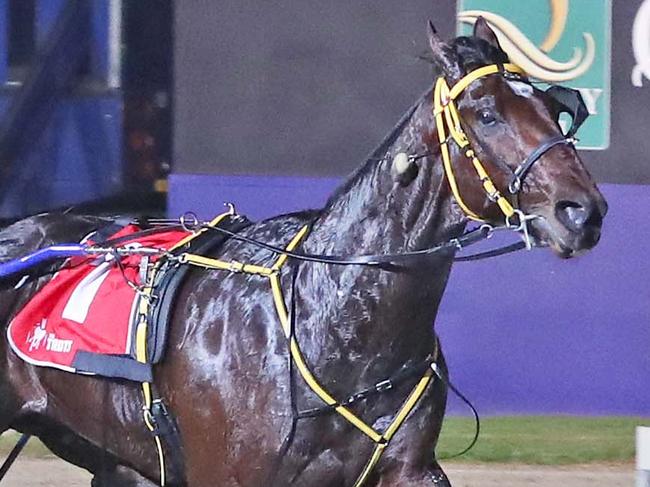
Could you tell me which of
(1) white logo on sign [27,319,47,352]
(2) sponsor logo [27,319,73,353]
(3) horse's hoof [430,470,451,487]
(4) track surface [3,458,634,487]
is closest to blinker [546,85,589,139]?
(3) horse's hoof [430,470,451,487]

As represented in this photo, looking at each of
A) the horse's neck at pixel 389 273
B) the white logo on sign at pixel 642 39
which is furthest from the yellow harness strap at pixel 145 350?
the white logo on sign at pixel 642 39

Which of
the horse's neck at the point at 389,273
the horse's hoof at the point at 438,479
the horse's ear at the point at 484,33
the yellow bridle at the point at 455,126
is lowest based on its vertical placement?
the horse's hoof at the point at 438,479

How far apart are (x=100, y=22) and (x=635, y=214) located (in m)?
3.74

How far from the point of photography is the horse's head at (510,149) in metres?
3.92

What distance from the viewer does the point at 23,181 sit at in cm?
929

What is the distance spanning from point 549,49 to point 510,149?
198 inches

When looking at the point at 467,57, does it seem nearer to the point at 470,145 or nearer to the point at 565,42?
the point at 470,145

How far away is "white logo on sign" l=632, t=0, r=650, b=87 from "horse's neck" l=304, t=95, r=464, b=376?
16.1 ft

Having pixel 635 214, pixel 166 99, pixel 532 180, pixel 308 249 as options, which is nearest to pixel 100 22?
pixel 166 99

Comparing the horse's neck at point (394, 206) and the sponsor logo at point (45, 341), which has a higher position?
the horse's neck at point (394, 206)

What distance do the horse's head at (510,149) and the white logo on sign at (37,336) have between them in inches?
73.6

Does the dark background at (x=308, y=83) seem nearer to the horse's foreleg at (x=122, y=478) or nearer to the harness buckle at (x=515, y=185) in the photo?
the horse's foreleg at (x=122, y=478)

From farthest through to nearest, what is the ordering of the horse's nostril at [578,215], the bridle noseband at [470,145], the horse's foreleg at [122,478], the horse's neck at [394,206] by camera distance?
the horse's foreleg at [122,478] → the horse's neck at [394,206] → the bridle noseband at [470,145] → the horse's nostril at [578,215]

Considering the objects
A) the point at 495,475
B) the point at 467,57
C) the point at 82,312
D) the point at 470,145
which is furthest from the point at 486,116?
the point at 495,475
